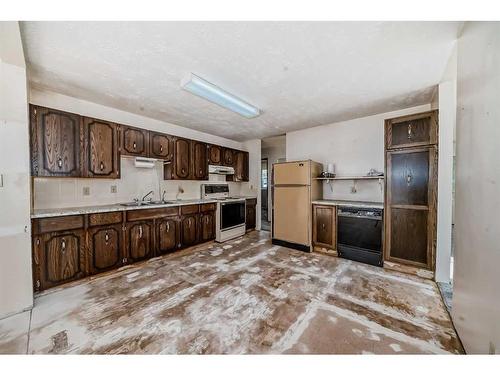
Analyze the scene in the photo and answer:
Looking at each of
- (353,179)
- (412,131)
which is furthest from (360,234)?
(412,131)

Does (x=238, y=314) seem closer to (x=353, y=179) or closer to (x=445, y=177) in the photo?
(x=445, y=177)

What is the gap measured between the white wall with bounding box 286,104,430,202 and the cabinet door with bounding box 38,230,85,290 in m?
4.10

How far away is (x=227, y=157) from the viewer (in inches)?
188

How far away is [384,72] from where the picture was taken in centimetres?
215

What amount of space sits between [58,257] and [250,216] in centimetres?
352

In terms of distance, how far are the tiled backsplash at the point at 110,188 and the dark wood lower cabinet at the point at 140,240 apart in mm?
699

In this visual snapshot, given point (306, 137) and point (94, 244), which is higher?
point (306, 137)

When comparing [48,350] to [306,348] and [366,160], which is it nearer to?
[306,348]

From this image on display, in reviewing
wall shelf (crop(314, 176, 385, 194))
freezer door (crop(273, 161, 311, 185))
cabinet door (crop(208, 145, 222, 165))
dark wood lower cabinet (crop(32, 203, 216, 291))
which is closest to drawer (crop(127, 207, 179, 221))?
dark wood lower cabinet (crop(32, 203, 216, 291))

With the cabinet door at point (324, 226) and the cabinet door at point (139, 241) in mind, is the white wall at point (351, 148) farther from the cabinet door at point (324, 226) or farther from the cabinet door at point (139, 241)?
the cabinet door at point (139, 241)

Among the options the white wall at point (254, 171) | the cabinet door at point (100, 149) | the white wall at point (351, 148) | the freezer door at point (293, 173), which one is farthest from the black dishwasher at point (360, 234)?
the cabinet door at point (100, 149)

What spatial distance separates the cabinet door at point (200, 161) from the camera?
4.01 metres
